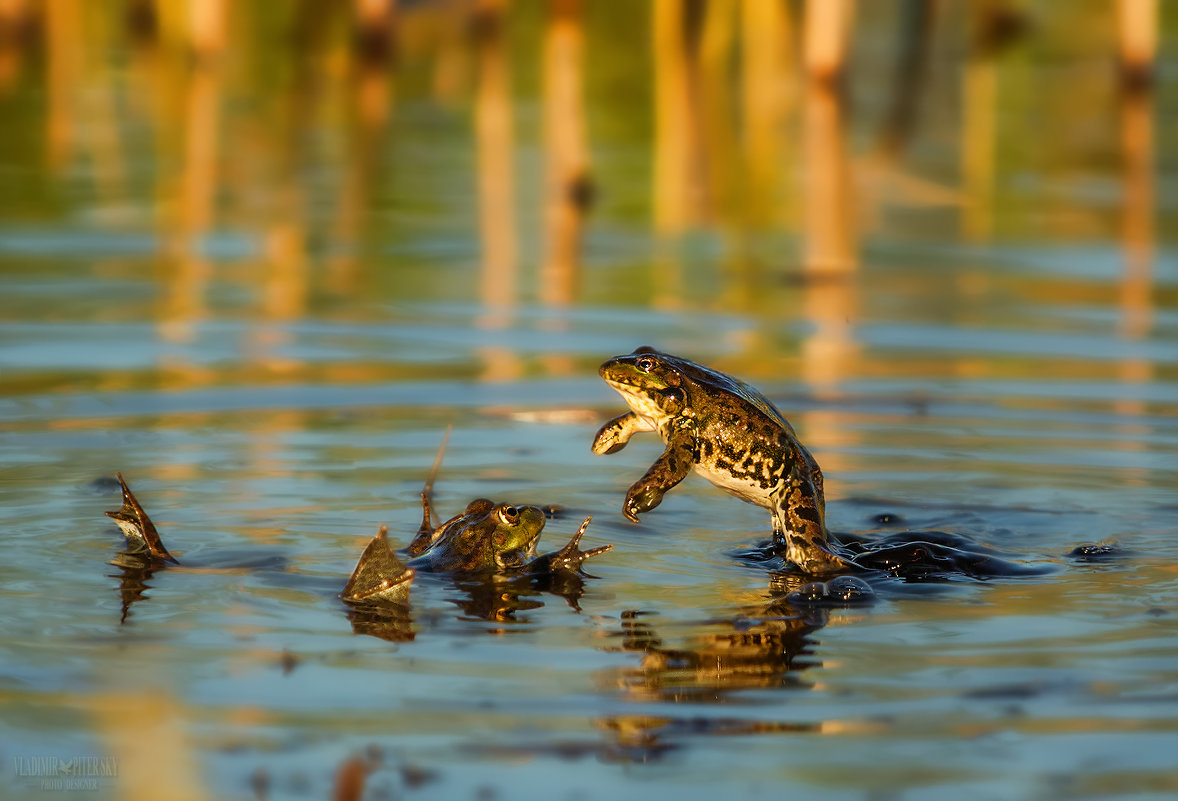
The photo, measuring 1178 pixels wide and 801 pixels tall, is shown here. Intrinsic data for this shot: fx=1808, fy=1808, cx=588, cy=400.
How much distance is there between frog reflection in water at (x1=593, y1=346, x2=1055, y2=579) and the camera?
561 cm

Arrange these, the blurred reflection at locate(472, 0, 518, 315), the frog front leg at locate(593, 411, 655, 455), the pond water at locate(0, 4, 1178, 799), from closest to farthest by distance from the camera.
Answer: the pond water at locate(0, 4, 1178, 799), the frog front leg at locate(593, 411, 655, 455), the blurred reflection at locate(472, 0, 518, 315)

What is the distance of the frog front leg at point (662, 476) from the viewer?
5457mm

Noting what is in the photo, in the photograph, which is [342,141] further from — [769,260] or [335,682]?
[335,682]

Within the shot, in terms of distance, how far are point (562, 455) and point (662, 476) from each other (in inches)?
72.2

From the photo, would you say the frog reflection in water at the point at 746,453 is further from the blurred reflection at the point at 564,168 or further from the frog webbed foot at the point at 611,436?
the blurred reflection at the point at 564,168

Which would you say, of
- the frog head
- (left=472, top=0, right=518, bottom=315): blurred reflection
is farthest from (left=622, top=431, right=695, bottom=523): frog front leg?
(left=472, top=0, right=518, bottom=315): blurred reflection

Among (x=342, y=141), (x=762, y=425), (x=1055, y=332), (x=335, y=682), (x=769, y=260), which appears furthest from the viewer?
(x=342, y=141)

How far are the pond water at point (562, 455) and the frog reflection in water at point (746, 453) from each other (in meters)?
0.16

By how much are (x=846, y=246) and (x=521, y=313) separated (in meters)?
3.54

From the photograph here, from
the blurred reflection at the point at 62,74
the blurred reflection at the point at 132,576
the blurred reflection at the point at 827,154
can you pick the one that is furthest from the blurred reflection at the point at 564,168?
the blurred reflection at the point at 132,576

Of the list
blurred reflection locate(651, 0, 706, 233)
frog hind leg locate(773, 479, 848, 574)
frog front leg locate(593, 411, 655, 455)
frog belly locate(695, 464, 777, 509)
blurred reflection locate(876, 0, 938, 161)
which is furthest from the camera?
blurred reflection locate(876, 0, 938, 161)

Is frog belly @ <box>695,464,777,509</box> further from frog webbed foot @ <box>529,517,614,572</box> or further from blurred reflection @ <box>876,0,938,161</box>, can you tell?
blurred reflection @ <box>876,0,938,161</box>

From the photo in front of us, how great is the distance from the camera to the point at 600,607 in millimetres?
5168

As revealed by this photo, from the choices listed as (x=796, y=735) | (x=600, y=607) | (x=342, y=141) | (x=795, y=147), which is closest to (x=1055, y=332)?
(x=600, y=607)
